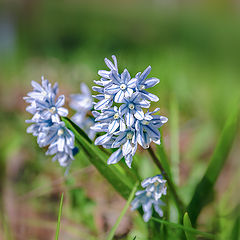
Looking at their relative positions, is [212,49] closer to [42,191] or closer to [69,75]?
[69,75]

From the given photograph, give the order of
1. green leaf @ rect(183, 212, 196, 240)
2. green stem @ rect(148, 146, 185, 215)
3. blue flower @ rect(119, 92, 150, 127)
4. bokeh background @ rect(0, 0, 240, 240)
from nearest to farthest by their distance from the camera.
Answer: blue flower @ rect(119, 92, 150, 127) → green leaf @ rect(183, 212, 196, 240) → green stem @ rect(148, 146, 185, 215) → bokeh background @ rect(0, 0, 240, 240)

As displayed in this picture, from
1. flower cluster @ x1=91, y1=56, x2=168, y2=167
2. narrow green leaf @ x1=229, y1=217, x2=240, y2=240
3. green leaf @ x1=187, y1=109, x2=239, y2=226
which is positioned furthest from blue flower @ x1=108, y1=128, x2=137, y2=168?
narrow green leaf @ x1=229, y1=217, x2=240, y2=240

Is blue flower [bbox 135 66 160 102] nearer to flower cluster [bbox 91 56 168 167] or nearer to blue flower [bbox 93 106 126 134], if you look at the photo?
flower cluster [bbox 91 56 168 167]

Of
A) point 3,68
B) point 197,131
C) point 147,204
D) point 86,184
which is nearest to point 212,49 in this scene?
point 3,68

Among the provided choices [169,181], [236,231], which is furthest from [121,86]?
[236,231]

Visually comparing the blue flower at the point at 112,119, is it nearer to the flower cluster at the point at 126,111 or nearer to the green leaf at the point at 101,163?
the flower cluster at the point at 126,111
